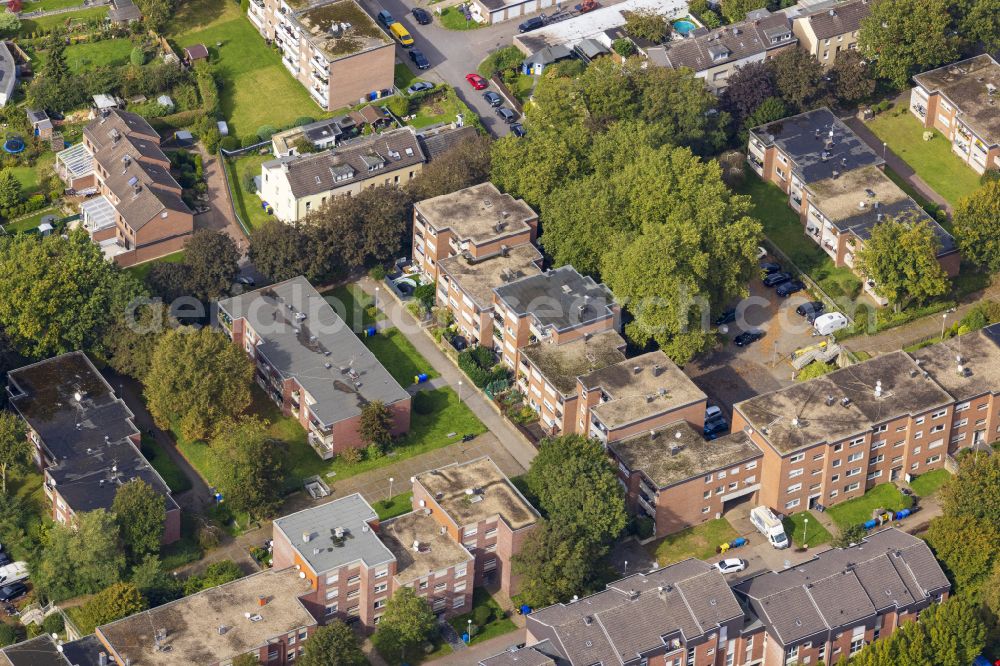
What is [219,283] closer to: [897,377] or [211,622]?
[211,622]

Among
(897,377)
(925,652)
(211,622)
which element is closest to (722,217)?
(897,377)

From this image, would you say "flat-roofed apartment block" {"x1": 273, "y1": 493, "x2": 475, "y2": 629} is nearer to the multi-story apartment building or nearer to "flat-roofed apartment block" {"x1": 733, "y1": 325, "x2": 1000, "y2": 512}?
the multi-story apartment building

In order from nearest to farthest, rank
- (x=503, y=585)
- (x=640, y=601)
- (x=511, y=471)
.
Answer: (x=640, y=601) → (x=503, y=585) → (x=511, y=471)

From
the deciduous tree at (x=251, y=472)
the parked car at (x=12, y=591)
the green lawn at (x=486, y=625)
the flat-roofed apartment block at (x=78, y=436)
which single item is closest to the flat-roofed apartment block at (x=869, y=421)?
the green lawn at (x=486, y=625)

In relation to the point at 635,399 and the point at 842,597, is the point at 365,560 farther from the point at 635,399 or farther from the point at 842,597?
the point at 842,597

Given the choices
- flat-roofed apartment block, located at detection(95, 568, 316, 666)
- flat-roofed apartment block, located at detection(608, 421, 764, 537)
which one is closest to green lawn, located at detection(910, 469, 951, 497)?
flat-roofed apartment block, located at detection(608, 421, 764, 537)

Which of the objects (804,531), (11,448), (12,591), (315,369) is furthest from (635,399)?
(12,591)

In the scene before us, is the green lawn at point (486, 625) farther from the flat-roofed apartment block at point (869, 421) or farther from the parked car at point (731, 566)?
the flat-roofed apartment block at point (869, 421)
